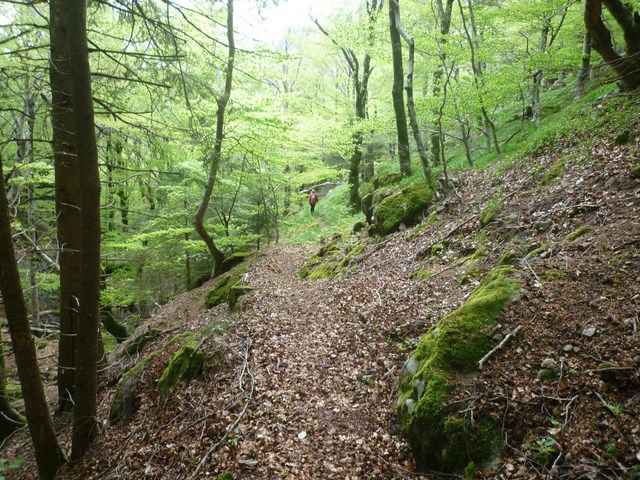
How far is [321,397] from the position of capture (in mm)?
4777

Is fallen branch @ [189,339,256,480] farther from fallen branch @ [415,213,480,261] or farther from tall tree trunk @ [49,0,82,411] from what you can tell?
fallen branch @ [415,213,480,261]

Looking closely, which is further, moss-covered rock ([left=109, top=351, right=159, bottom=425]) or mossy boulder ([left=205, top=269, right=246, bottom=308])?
mossy boulder ([left=205, top=269, right=246, bottom=308])

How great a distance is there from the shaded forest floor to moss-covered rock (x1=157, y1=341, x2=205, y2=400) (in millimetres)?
192

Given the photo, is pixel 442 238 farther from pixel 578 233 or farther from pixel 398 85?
pixel 398 85

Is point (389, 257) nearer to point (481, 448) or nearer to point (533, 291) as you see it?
point (533, 291)

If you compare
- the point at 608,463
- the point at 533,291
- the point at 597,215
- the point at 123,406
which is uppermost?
the point at 597,215

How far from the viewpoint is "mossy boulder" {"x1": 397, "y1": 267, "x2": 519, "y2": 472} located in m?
3.12

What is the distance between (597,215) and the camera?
17.5ft

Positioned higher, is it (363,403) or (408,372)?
(408,372)

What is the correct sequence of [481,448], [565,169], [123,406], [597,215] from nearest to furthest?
[481,448] → [597,215] → [123,406] → [565,169]

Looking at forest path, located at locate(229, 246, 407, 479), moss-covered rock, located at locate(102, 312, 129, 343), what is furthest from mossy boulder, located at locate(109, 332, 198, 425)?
moss-covered rock, located at locate(102, 312, 129, 343)

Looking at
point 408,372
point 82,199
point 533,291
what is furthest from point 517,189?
point 82,199

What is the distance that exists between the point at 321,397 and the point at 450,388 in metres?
1.93

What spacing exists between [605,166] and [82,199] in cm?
839
